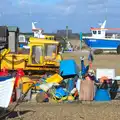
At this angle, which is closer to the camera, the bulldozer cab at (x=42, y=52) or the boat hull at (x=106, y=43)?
the bulldozer cab at (x=42, y=52)

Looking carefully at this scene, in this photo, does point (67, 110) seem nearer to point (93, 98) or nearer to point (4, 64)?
point (93, 98)

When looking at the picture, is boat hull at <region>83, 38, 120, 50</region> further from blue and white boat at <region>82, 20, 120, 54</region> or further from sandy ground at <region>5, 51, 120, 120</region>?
sandy ground at <region>5, 51, 120, 120</region>

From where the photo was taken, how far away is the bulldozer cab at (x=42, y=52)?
18.8 metres

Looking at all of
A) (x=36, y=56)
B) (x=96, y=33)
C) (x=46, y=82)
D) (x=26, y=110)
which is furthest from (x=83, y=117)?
(x=96, y=33)

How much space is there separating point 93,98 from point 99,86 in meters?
0.61

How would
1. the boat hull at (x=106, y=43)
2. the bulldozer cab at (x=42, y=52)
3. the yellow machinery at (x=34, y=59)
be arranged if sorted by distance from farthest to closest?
the boat hull at (x=106, y=43) < the bulldozer cab at (x=42, y=52) < the yellow machinery at (x=34, y=59)

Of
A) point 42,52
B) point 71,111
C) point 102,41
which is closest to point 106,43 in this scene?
point 102,41

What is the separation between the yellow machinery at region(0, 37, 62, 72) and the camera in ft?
61.0

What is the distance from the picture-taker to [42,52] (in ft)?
62.5

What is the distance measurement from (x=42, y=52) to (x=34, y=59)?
0.54 metres

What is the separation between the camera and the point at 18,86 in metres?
13.1

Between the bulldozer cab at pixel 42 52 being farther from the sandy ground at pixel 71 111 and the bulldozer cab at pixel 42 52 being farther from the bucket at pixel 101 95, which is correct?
the sandy ground at pixel 71 111

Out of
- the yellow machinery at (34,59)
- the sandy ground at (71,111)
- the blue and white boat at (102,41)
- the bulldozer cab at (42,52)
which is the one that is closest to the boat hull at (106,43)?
the blue and white boat at (102,41)

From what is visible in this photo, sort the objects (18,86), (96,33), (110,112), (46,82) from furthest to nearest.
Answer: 1. (96,33)
2. (46,82)
3. (18,86)
4. (110,112)
